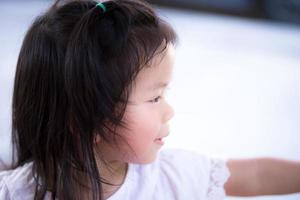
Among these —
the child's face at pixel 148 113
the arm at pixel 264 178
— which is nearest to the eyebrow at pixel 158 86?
the child's face at pixel 148 113

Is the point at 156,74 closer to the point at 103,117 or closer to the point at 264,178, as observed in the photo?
the point at 103,117

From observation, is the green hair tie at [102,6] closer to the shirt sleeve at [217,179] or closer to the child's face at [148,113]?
the child's face at [148,113]

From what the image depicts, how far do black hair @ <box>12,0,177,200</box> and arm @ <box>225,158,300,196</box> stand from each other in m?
0.25

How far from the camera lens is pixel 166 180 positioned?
813mm

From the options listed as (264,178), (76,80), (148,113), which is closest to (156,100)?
(148,113)

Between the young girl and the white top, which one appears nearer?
the young girl

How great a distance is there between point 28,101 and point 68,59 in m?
0.12

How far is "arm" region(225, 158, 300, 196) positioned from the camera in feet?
2.73

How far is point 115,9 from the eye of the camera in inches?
26.9

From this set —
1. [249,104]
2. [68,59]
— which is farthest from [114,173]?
[249,104]

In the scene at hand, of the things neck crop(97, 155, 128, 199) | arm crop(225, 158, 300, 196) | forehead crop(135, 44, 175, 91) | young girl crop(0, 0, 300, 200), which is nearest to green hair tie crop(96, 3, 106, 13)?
young girl crop(0, 0, 300, 200)

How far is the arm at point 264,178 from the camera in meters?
0.83

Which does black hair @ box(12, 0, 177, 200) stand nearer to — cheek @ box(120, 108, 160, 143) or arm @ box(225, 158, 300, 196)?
cheek @ box(120, 108, 160, 143)

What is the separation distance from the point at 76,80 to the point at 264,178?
394 mm
